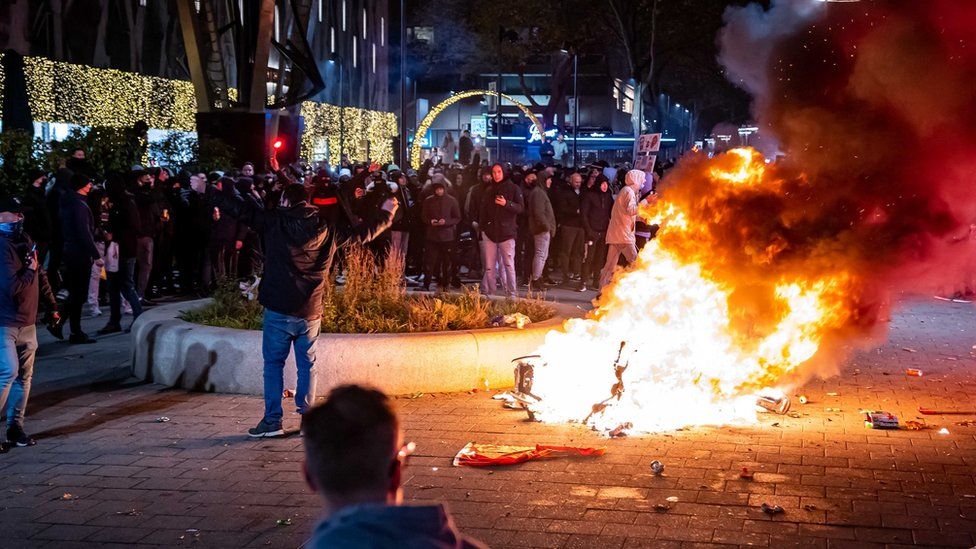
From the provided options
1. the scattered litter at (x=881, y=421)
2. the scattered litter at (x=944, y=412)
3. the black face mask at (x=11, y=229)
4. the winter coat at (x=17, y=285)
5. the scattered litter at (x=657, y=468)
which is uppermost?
the black face mask at (x=11, y=229)

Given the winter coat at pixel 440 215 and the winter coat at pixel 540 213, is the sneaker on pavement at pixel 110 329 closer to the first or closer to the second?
the winter coat at pixel 440 215

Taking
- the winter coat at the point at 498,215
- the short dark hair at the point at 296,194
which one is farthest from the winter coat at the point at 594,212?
the short dark hair at the point at 296,194

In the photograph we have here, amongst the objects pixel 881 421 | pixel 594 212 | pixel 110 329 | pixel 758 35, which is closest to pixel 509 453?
pixel 881 421

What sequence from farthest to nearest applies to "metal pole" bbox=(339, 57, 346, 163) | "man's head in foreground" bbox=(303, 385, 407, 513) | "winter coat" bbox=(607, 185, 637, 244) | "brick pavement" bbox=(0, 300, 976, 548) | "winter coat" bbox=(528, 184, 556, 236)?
"metal pole" bbox=(339, 57, 346, 163) < "winter coat" bbox=(528, 184, 556, 236) < "winter coat" bbox=(607, 185, 637, 244) < "brick pavement" bbox=(0, 300, 976, 548) < "man's head in foreground" bbox=(303, 385, 407, 513)

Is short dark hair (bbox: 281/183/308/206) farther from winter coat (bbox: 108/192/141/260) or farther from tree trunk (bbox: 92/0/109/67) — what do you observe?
tree trunk (bbox: 92/0/109/67)

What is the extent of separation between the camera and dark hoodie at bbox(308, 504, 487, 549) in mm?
2305

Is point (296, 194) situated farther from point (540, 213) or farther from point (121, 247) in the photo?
point (540, 213)

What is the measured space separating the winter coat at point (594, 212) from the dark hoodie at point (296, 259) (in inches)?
420

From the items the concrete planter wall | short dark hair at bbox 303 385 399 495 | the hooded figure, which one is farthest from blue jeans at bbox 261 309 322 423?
the hooded figure

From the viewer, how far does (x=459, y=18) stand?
57.8 meters

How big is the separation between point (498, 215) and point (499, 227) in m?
0.17

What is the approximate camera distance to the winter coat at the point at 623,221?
1602 cm

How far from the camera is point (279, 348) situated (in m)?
8.56

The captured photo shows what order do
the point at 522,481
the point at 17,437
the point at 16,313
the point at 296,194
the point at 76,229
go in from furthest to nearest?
the point at 76,229, the point at 296,194, the point at 17,437, the point at 16,313, the point at 522,481
